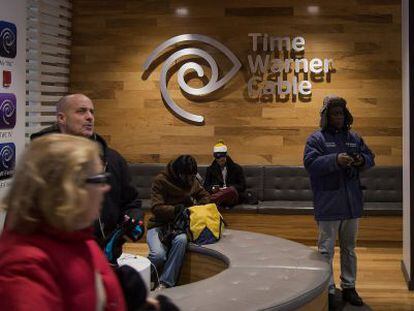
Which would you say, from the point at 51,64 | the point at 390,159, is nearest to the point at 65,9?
the point at 51,64

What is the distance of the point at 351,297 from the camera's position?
504cm

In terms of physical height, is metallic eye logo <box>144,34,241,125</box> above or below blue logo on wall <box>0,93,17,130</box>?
above

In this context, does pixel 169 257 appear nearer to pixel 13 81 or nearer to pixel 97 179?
pixel 13 81

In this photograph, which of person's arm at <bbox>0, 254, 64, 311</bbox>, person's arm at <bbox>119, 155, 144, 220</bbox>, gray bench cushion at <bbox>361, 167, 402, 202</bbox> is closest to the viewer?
person's arm at <bbox>0, 254, 64, 311</bbox>

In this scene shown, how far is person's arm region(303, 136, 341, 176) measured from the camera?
4766mm

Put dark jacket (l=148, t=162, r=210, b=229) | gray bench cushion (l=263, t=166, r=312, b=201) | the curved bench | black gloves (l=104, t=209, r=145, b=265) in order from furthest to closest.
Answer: gray bench cushion (l=263, t=166, r=312, b=201) < dark jacket (l=148, t=162, r=210, b=229) < the curved bench < black gloves (l=104, t=209, r=145, b=265)

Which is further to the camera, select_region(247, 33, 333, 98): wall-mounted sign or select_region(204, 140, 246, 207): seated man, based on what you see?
select_region(247, 33, 333, 98): wall-mounted sign

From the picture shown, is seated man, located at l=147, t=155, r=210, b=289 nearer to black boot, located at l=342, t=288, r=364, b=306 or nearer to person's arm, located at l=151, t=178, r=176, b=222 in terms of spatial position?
person's arm, located at l=151, t=178, r=176, b=222

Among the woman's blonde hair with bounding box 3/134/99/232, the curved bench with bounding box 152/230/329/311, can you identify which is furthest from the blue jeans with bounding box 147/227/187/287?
the woman's blonde hair with bounding box 3/134/99/232

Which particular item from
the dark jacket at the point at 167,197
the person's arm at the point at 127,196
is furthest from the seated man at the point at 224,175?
the person's arm at the point at 127,196

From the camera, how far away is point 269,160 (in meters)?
8.16

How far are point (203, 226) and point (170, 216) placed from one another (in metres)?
0.28

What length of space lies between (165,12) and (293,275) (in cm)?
497

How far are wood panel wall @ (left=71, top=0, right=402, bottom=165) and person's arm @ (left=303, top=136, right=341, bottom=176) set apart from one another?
10.2 feet
